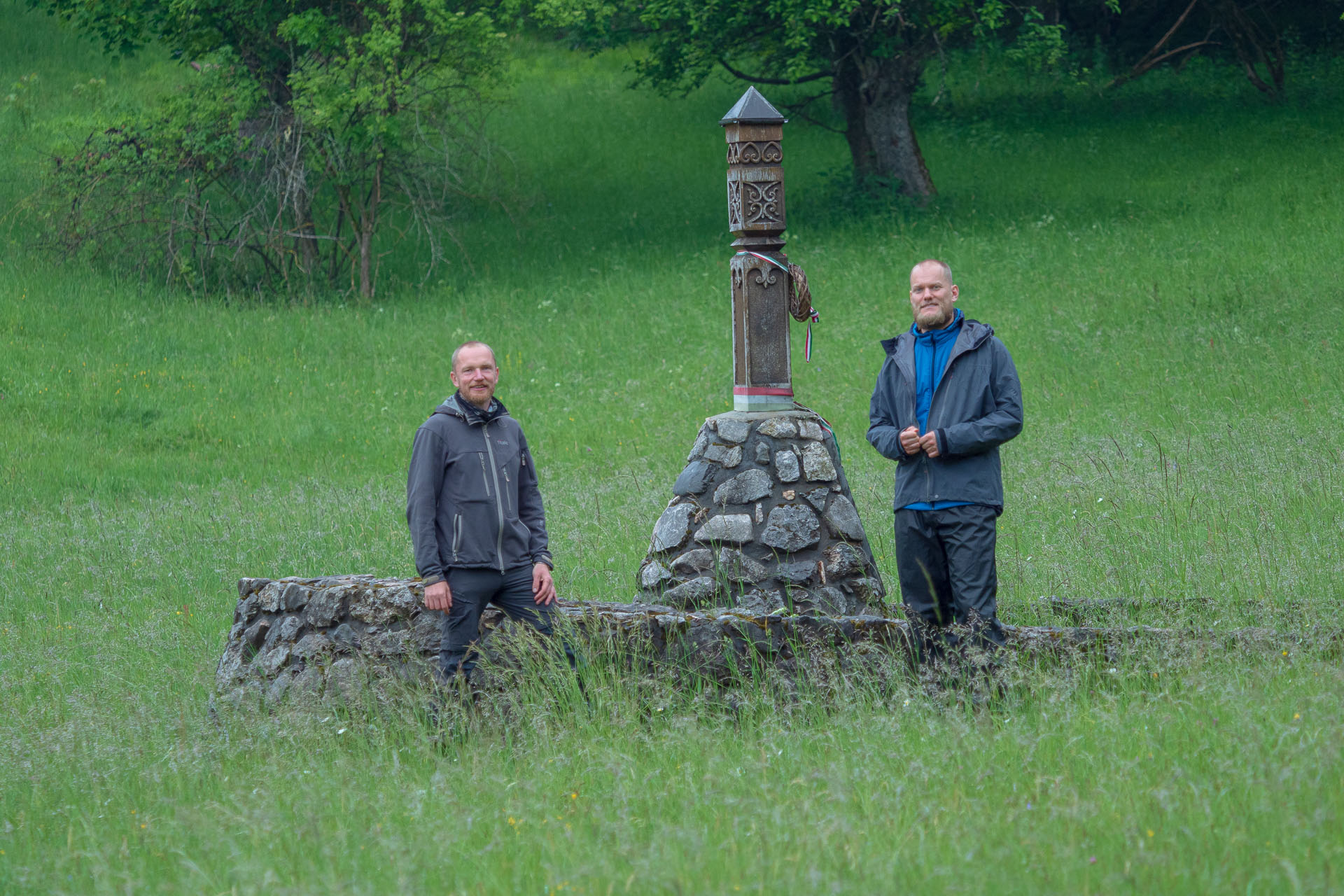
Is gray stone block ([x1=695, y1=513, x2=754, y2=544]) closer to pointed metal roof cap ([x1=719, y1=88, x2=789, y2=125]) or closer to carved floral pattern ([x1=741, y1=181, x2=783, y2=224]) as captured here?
carved floral pattern ([x1=741, y1=181, x2=783, y2=224])

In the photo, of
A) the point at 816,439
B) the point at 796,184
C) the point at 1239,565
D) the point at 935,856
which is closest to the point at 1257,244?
the point at 796,184

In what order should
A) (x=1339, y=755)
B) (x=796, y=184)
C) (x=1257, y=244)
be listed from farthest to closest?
(x=796, y=184) → (x=1257, y=244) → (x=1339, y=755)

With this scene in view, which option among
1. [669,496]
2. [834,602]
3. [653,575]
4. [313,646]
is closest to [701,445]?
[653,575]

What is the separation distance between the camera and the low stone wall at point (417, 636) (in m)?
5.31

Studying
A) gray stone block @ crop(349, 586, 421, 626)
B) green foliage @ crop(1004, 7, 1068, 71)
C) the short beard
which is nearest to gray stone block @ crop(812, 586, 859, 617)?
the short beard

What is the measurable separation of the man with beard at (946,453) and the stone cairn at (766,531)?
0.84m

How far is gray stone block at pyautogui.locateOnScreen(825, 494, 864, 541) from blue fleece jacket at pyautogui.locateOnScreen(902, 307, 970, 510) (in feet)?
3.18

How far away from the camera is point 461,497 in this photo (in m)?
5.18

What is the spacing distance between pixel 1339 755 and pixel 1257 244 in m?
14.7

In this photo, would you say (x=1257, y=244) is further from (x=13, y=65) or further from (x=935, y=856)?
(x=13, y=65)

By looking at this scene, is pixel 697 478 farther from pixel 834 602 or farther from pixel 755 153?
pixel 755 153

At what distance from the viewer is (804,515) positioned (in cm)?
612

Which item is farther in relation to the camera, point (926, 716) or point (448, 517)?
point (448, 517)

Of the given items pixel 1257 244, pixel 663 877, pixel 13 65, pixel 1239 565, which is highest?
pixel 13 65
